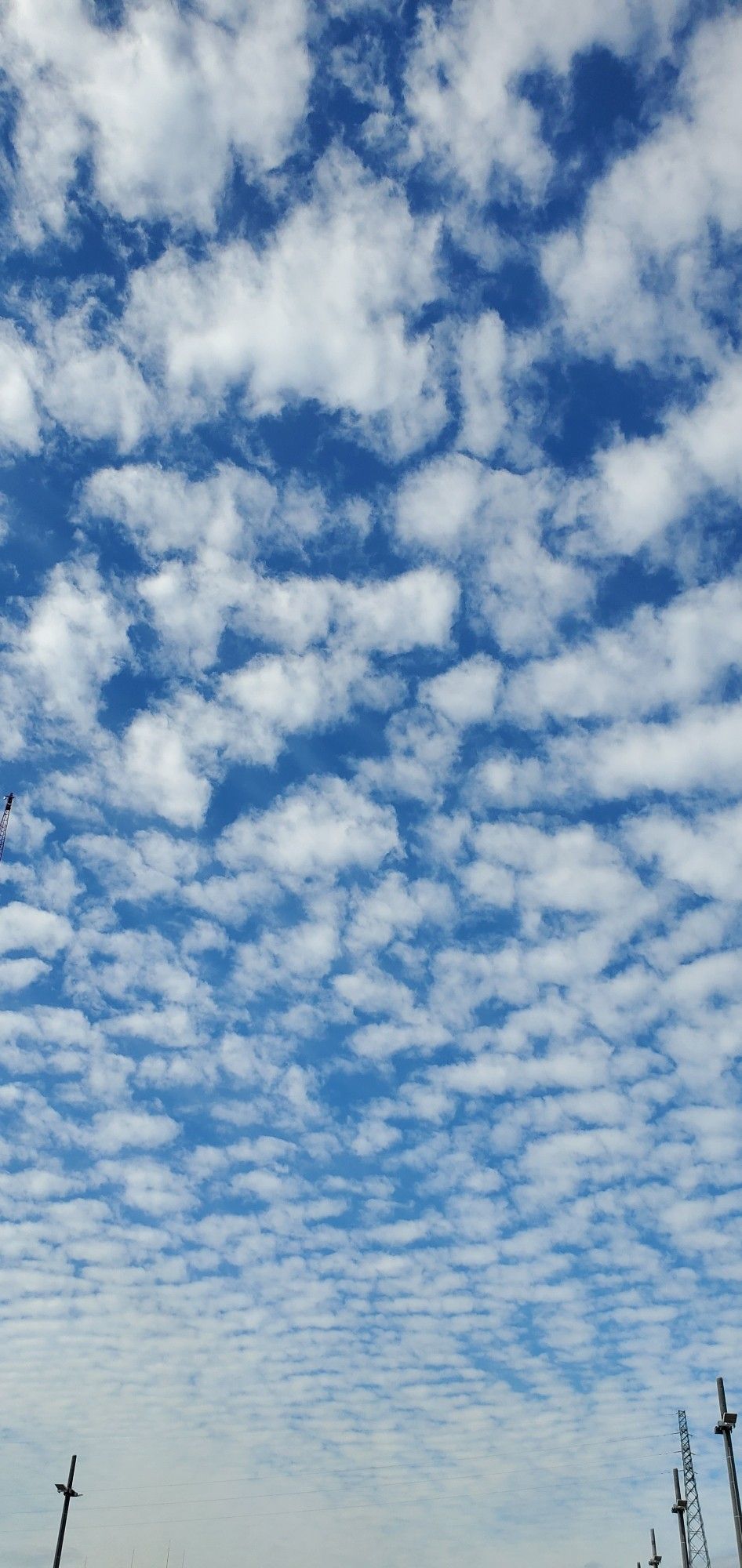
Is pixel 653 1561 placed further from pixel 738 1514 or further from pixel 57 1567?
pixel 738 1514

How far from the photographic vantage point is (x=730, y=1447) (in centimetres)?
3900

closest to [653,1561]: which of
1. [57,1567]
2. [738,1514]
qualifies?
[57,1567]

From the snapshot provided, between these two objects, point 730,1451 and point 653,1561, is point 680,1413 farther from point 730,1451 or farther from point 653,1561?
point 730,1451

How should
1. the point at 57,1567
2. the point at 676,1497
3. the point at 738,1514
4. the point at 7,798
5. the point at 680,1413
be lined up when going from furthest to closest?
1. the point at 680,1413
2. the point at 7,798
3. the point at 676,1497
4. the point at 57,1567
5. the point at 738,1514

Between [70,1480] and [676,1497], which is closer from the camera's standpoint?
[70,1480]

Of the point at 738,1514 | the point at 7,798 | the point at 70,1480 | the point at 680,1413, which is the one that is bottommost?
the point at 738,1514

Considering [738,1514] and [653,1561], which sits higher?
[653,1561]

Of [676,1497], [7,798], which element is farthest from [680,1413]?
[7,798]

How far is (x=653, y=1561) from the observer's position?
7856cm

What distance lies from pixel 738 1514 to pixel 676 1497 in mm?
35361

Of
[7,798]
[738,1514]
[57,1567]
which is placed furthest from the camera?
[7,798]

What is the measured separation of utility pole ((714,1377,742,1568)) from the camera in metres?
37.9

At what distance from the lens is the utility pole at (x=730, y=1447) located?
37875mm

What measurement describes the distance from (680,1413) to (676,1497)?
24912 millimetres
